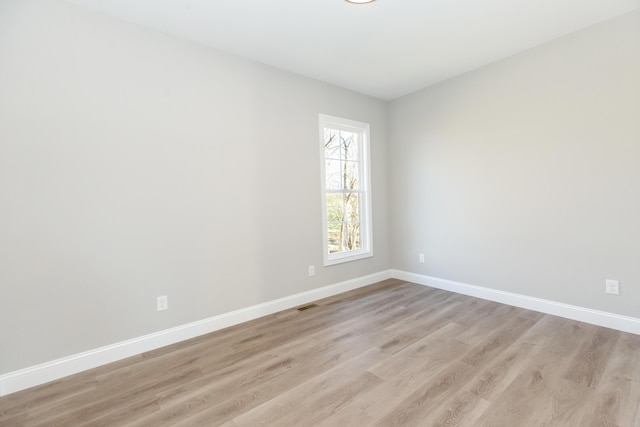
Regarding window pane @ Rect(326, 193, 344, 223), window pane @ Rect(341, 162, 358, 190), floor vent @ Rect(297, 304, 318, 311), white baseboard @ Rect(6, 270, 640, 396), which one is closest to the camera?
white baseboard @ Rect(6, 270, 640, 396)

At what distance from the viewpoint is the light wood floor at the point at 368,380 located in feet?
5.05

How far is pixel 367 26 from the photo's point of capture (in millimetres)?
2379

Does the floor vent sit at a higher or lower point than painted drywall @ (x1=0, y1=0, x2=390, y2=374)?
lower

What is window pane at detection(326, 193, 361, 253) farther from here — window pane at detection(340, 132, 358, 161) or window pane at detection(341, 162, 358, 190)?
window pane at detection(340, 132, 358, 161)

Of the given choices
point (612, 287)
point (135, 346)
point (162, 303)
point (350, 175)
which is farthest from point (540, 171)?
point (135, 346)

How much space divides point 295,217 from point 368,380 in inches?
71.8

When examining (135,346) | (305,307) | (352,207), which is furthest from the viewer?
(352,207)

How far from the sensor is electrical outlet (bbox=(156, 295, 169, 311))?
93.3 inches

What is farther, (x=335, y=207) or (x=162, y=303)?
(x=335, y=207)

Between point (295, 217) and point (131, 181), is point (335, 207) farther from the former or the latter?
point (131, 181)

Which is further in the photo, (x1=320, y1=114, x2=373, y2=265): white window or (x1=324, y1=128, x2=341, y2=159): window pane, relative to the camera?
(x1=324, y1=128, x2=341, y2=159): window pane

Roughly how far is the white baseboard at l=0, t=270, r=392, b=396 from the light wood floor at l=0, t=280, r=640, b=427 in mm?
67

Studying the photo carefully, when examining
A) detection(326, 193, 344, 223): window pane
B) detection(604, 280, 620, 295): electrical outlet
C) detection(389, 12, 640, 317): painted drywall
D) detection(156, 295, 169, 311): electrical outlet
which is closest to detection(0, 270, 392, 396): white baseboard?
detection(156, 295, 169, 311): electrical outlet

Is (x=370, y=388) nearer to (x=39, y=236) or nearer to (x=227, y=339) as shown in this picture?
(x=227, y=339)
